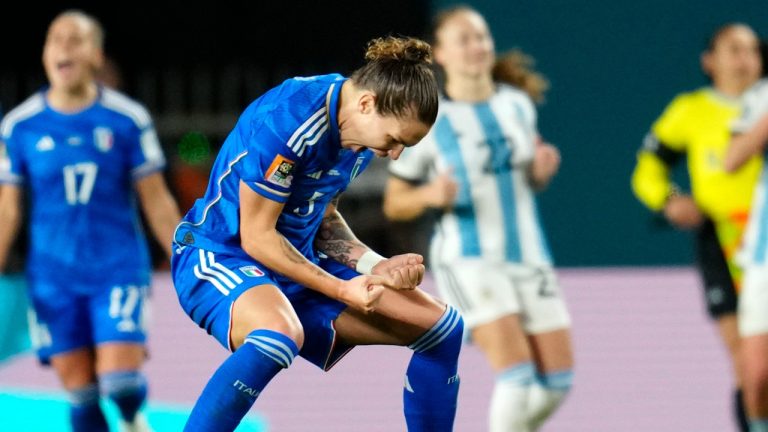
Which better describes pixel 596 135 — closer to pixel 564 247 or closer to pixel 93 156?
pixel 564 247

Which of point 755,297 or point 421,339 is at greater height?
point 421,339

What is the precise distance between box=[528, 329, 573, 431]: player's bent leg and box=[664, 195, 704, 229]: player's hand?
746 mm

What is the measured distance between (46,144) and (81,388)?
3.02ft

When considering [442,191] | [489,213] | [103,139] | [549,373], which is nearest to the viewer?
[442,191]

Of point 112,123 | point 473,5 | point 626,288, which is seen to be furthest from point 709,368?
point 473,5

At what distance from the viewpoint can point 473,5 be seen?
37.3 ft

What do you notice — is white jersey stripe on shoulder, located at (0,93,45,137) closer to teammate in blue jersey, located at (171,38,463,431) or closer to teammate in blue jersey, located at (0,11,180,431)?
teammate in blue jersey, located at (0,11,180,431)

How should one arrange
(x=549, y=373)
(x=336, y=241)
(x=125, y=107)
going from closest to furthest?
1. (x=336, y=241)
2. (x=549, y=373)
3. (x=125, y=107)

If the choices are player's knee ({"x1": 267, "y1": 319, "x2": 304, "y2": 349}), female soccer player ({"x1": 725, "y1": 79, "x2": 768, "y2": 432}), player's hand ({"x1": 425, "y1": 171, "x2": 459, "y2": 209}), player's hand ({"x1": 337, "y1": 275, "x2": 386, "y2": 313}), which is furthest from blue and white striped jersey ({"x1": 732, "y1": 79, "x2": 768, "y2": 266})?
player's knee ({"x1": 267, "y1": 319, "x2": 304, "y2": 349})

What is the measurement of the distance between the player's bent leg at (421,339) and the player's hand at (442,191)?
1164 millimetres

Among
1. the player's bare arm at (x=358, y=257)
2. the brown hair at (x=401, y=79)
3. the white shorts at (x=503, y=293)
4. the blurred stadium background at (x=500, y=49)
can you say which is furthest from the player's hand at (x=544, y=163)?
the blurred stadium background at (x=500, y=49)

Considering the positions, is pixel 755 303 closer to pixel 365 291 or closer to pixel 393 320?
pixel 393 320

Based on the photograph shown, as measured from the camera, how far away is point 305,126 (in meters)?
3.82

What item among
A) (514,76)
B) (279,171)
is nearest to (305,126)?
(279,171)
